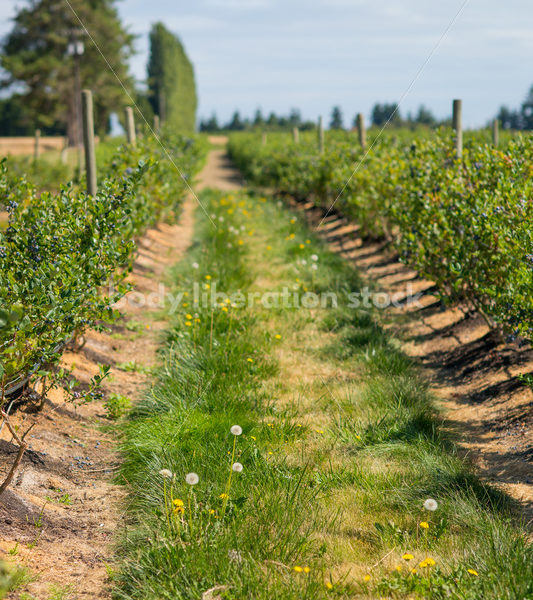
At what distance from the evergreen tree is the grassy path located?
113 ft

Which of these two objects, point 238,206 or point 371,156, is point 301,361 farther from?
point 238,206

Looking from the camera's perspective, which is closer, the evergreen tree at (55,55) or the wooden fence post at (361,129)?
the wooden fence post at (361,129)

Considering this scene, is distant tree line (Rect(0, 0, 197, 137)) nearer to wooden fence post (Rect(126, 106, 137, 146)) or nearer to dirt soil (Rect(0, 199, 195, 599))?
wooden fence post (Rect(126, 106, 137, 146))

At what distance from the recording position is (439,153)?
6945 mm

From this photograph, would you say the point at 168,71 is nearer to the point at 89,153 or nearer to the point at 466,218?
the point at 89,153

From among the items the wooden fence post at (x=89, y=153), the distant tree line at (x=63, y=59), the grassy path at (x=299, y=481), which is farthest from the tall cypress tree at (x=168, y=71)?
the grassy path at (x=299, y=481)

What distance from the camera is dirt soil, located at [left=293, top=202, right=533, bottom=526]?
3.67 m

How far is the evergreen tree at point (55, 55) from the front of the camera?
34500 millimetres

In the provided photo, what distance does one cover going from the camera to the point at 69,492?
3.27 meters

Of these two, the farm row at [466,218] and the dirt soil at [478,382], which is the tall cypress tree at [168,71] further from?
the dirt soil at [478,382]

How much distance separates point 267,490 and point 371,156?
25.6 ft

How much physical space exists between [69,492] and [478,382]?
3336 mm

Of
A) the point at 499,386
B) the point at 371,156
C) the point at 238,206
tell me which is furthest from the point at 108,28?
the point at 499,386

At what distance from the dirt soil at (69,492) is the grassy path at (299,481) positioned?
154mm
